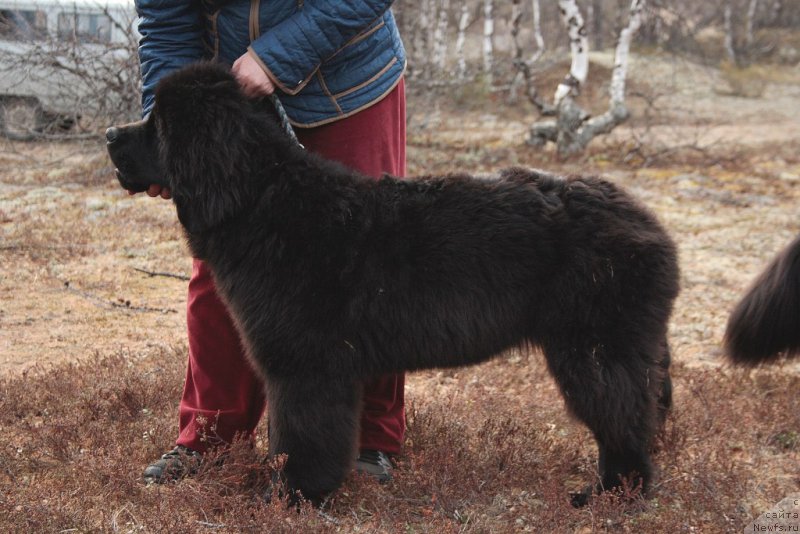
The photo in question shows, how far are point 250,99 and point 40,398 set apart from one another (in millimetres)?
2129

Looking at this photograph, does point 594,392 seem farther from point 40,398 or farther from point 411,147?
point 411,147

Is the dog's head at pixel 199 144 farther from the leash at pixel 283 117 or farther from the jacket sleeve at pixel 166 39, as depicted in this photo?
the jacket sleeve at pixel 166 39

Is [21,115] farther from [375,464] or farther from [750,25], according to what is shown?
[750,25]

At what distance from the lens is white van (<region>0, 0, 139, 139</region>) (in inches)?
389

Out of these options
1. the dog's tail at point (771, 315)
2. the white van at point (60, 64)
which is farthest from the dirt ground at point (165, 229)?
the dog's tail at point (771, 315)

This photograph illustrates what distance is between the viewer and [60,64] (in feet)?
32.7

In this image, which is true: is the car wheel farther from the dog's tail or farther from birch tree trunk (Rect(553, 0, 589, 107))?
the dog's tail

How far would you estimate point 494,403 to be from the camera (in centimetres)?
453

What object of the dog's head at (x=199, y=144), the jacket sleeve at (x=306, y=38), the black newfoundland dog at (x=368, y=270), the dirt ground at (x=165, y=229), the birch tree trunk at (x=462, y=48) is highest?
the jacket sleeve at (x=306, y=38)

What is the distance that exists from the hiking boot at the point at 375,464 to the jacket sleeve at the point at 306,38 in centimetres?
164

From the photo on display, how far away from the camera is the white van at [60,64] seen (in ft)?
32.4

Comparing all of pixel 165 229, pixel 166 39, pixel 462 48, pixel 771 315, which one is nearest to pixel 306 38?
pixel 166 39

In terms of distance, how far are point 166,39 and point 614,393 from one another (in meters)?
2.24

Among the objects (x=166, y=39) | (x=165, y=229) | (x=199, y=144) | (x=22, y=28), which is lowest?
(x=165, y=229)
